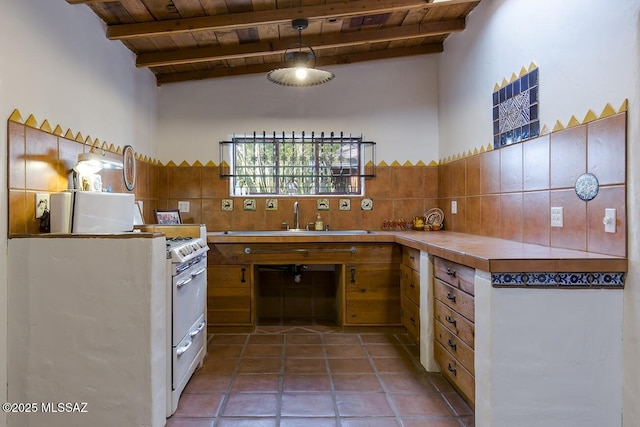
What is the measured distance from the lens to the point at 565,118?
2.04m

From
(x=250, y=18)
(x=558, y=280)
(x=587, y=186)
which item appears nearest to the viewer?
(x=558, y=280)

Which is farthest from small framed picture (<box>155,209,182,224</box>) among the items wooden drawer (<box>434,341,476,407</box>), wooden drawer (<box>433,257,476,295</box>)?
wooden drawer (<box>434,341,476,407</box>)

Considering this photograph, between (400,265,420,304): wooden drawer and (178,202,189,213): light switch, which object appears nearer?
(400,265,420,304): wooden drawer

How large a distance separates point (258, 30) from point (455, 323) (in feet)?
8.52

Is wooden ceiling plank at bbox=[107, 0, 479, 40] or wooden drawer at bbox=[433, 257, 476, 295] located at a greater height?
wooden ceiling plank at bbox=[107, 0, 479, 40]

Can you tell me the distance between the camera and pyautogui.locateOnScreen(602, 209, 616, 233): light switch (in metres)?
1.70

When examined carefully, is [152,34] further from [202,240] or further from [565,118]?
[565,118]

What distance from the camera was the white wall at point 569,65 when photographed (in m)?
1.60

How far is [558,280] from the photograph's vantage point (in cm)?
164

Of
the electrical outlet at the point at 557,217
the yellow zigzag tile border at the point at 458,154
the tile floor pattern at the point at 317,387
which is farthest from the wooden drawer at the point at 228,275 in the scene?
the electrical outlet at the point at 557,217

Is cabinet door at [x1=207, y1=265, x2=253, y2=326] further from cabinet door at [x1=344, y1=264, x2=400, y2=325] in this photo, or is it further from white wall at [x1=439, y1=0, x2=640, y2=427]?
white wall at [x1=439, y1=0, x2=640, y2=427]

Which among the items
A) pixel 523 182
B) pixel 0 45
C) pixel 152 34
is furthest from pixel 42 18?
pixel 523 182

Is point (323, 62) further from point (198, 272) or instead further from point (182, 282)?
point (182, 282)

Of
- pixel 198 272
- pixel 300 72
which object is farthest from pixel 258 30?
pixel 198 272
